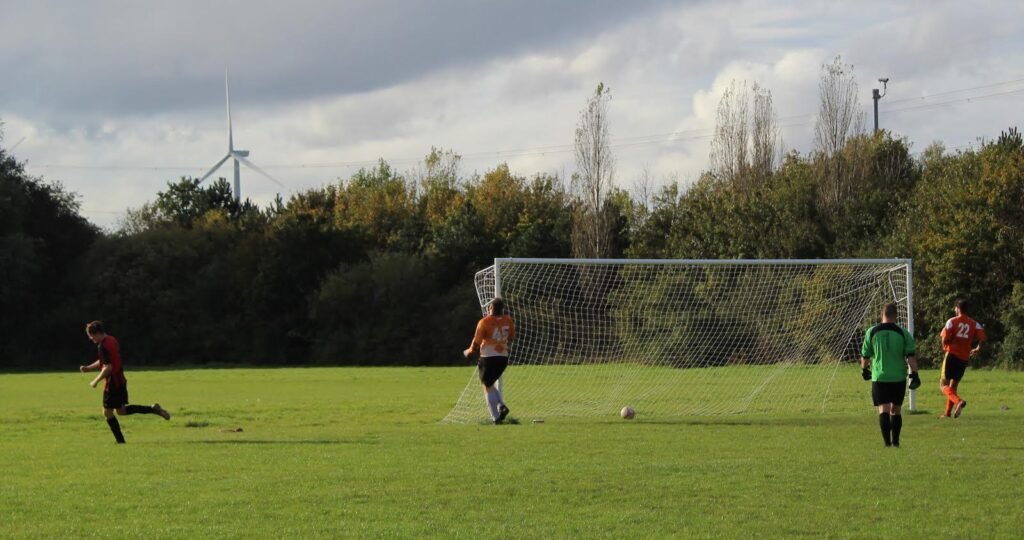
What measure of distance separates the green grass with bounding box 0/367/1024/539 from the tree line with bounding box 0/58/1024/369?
32.0 metres

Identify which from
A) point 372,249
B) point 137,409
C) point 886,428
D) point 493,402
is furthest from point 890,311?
point 372,249

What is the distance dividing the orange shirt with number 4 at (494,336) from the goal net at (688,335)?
1.20 meters

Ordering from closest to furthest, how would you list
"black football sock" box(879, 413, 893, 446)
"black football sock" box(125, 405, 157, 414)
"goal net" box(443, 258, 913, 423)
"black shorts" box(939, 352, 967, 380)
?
1. "black football sock" box(879, 413, 893, 446)
2. "black football sock" box(125, 405, 157, 414)
3. "black shorts" box(939, 352, 967, 380)
4. "goal net" box(443, 258, 913, 423)

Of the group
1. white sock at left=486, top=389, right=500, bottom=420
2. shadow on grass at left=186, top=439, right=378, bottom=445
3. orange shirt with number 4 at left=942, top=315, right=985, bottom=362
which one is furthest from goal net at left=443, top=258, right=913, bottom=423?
shadow on grass at left=186, top=439, right=378, bottom=445

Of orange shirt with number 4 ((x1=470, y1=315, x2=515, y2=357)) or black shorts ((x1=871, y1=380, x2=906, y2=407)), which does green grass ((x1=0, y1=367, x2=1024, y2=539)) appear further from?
orange shirt with number 4 ((x1=470, y1=315, x2=515, y2=357))

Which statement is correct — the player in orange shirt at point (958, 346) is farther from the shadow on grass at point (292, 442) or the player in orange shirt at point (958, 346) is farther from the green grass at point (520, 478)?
the shadow on grass at point (292, 442)

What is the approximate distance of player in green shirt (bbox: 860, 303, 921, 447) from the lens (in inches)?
648

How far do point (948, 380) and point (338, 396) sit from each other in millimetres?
16908

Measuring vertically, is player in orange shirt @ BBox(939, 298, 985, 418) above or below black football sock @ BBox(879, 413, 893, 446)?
above

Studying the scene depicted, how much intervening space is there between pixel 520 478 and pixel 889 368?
5.80m

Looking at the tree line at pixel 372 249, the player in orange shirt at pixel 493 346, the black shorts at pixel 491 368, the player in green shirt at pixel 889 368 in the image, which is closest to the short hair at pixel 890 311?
the player in green shirt at pixel 889 368

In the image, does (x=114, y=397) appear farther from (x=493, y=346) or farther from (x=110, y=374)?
(x=493, y=346)

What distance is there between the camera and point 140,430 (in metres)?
22.2

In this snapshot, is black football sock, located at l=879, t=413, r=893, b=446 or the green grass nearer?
the green grass
